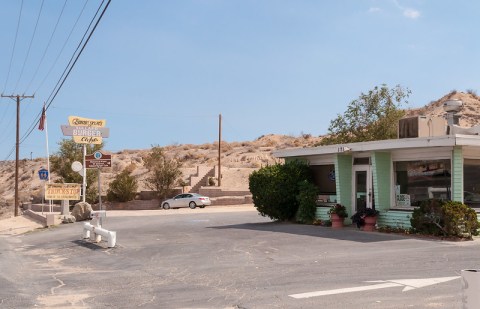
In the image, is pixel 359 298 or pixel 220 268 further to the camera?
pixel 220 268

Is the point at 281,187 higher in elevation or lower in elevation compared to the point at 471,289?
higher

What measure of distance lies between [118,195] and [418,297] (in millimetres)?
41046

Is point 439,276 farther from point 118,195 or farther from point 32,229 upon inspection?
point 118,195

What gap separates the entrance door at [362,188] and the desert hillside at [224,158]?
27.9 m

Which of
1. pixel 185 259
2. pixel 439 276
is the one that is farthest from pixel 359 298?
pixel 185 259

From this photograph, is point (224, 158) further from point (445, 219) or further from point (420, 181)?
point (445, 219)

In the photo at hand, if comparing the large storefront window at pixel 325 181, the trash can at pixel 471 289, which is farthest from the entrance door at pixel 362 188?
the trash can at pixel 471 289

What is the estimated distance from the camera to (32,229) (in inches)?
1070

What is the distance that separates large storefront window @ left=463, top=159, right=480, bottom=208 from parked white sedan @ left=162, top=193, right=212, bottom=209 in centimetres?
2832

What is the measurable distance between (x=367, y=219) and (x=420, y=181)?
2.19 m

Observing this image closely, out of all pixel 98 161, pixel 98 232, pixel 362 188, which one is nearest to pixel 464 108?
pixel 362 188

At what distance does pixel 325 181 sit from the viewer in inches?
882

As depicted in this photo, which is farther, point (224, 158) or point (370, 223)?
point (224, 158)

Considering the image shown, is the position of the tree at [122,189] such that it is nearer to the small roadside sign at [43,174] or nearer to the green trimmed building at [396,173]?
the small roadside sign at [43,174]
